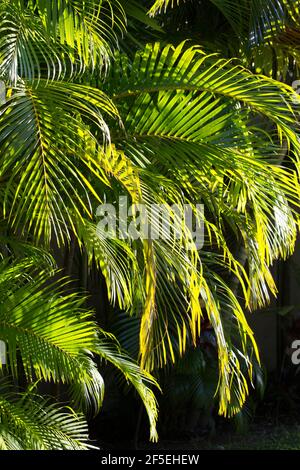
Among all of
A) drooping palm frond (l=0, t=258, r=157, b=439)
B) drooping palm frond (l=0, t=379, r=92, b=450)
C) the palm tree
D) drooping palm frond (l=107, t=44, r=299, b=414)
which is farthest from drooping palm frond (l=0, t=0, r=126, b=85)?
drooping palm frond (l=0, t=379, r=92, b=450)

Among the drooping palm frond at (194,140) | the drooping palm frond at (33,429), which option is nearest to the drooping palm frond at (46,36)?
the drooping palm frond at (194,140)

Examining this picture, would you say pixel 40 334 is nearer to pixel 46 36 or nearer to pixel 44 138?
pixel 44 138

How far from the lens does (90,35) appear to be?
11.4ft

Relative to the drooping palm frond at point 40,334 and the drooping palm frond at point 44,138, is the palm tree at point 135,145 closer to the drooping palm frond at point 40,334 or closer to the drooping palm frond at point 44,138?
the drooping palm frond at point 44,138

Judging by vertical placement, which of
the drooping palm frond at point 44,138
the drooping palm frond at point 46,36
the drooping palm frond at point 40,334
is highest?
the drooping palm frond at point 46,36

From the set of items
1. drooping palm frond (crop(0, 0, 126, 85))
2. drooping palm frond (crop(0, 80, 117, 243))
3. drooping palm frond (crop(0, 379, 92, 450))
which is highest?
drooping palm frond (crop(0, 0, 126, 85))

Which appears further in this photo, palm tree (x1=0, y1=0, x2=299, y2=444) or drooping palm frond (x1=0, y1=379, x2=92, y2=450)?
drooping palm frond (x1=0, y1=379, x2=92, y2=450)

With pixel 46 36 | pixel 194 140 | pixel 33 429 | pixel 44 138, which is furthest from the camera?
pixel 194 140

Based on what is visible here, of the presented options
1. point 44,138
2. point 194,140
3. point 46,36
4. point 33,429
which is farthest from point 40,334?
point 46,36

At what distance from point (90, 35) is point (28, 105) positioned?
512mm

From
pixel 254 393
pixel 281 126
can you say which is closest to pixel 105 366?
pixel 254 393

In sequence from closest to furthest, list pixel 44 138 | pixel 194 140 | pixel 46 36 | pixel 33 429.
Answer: pixel 44 138
pixel 46 36
pixel 33 429
pixel 194 140

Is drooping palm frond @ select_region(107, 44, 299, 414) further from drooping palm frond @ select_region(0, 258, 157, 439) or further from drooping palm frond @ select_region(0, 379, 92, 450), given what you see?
drooping palm frond @ select_region(0, 379, 92, 450)

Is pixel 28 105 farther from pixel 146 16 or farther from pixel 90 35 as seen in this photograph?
pixel 146 16
